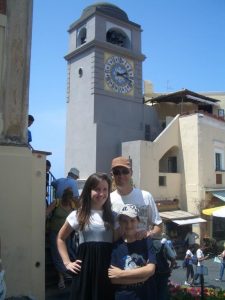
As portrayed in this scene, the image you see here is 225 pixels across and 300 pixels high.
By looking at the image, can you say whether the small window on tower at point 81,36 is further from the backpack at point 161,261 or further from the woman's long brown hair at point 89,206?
the backpack at point 161,261

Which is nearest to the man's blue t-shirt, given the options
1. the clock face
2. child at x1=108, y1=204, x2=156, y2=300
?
child at x1=108, y1=204, x2=156, y2=300

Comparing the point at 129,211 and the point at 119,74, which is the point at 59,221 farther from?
the point at 119,74

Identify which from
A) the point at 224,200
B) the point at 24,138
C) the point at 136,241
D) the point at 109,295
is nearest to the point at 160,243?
the point at 136,241

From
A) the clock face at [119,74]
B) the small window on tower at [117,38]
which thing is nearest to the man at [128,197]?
the clock face at [119,74]

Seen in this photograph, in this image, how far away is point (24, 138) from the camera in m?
6.92

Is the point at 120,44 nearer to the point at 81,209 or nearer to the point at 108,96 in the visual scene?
the point at 108,96

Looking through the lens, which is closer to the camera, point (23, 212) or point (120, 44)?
point (23, 212)

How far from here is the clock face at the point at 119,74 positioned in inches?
1083

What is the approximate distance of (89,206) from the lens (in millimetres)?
3768

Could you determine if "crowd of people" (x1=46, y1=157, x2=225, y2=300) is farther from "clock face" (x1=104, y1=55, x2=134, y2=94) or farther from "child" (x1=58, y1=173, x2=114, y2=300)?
"clock face" (x1=104, y1=55, x2=134, y2=94)

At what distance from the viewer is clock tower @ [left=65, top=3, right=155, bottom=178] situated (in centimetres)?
2614

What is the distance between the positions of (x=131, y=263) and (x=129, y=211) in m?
0.47

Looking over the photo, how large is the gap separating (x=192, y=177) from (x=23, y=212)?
2056cm

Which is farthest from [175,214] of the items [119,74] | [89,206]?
[89,206]
